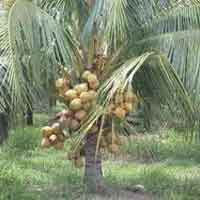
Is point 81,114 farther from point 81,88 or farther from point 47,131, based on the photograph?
point 47,131

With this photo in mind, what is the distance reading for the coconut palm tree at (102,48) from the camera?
16.3ft

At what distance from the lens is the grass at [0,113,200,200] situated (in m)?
6.85

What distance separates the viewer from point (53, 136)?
590 centimetres

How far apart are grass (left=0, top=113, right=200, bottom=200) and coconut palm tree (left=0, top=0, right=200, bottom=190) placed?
78 centimetres

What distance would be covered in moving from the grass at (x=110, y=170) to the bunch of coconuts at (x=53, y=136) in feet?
2.69

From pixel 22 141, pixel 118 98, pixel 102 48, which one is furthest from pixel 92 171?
pixel 22 141

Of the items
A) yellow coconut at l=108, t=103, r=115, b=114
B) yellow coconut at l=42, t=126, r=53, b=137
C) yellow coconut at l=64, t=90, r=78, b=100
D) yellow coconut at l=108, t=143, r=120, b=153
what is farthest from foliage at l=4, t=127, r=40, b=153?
yellow coconut at l=108, t=103, r=115, b=114

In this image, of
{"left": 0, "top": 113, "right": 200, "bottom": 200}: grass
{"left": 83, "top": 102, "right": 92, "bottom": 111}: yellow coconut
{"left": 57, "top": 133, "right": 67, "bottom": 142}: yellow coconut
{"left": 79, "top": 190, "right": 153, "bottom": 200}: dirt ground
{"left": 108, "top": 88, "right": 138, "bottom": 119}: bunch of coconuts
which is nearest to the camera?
{"left": 108, "top": 88, "right": 138, "bottom": 119}: bunch of coconuts

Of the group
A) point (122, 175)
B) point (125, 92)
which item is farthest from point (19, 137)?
point (125, 92)

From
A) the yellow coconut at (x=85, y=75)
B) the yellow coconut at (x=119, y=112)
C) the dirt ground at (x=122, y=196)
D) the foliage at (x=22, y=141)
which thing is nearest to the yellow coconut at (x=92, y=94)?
the yellow coconut at (x=85, y=75)

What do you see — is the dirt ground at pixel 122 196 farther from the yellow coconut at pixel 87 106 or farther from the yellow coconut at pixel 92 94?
the yellow coconut at pixel 92 94

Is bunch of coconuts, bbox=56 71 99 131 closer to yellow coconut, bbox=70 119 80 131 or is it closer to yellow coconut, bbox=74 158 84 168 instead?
yellow coconut, bbox=70 119 80 131

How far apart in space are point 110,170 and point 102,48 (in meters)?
2.94

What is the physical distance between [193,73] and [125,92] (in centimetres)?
65
